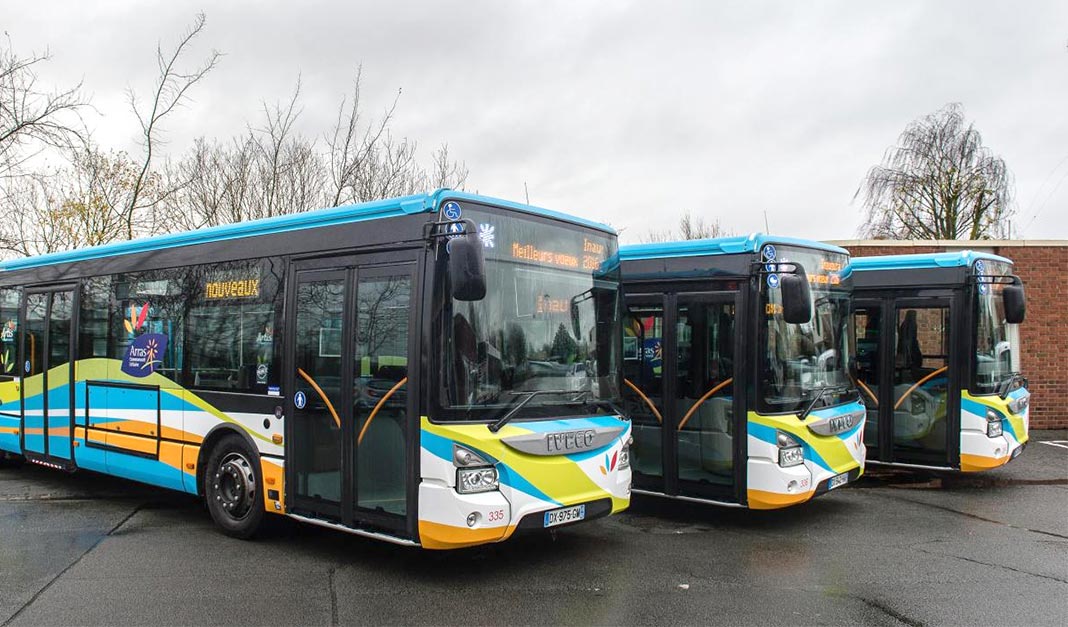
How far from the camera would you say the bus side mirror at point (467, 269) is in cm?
560

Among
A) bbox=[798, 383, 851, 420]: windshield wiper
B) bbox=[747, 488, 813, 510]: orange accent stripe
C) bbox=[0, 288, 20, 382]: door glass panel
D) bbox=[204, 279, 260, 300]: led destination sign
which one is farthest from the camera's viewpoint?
bbox=[0, 288, 20, 382]: door glass panel

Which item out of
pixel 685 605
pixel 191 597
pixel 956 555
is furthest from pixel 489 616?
pixel 956 555

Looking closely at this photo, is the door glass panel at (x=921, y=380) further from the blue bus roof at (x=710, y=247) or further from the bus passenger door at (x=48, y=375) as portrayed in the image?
the bus passenger door at (x=48, y=375)

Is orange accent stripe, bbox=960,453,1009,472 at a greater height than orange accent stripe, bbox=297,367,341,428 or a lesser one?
lesser

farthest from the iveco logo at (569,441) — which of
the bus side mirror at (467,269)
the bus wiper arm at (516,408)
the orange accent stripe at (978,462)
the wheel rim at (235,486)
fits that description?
the orange accent stripe at (978,462)

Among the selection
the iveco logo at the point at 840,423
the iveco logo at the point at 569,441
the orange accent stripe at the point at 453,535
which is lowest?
the orange accent stripe at the point at 453,535

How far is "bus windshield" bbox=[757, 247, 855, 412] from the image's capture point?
318 inches

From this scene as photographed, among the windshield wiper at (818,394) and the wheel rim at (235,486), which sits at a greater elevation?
the windshield wiper at (818,394)

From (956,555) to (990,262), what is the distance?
4.72m

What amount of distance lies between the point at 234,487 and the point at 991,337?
8894mm

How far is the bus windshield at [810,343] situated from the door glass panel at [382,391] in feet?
11.8

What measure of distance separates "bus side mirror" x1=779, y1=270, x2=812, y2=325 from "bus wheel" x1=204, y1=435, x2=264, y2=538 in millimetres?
4799

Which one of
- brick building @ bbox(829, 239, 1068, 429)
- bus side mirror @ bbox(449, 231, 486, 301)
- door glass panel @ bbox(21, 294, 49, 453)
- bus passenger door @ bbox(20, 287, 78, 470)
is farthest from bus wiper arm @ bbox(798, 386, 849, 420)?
brick building @ bbox(829, 239, 1068, 429)

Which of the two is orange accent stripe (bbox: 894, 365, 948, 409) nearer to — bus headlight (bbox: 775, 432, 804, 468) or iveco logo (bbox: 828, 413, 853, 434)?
iveco logo (bbox: 828, 413, 853, 434)
